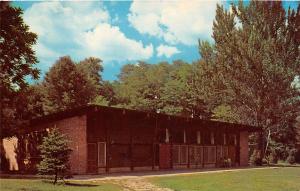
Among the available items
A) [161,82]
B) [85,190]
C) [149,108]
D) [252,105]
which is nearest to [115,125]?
[85,190]

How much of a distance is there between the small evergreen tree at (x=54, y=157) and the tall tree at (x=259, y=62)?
32182mm

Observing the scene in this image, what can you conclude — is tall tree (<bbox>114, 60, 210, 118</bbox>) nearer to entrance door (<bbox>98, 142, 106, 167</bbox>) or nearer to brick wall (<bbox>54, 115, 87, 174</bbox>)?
entrance door (<bbox>98, 142, 106, 167</bbox>)

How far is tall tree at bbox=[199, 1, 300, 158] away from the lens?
165ft

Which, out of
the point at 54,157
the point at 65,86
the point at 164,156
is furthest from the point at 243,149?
the point at 54,157

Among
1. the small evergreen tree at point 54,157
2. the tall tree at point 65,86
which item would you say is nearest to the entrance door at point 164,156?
the small evergreen tree at point 54,157

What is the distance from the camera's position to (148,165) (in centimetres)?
3719

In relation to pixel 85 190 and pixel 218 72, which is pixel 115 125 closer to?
pixel 85 190

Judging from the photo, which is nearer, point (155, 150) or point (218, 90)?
point (155, 150)

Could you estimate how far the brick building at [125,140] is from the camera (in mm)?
31562

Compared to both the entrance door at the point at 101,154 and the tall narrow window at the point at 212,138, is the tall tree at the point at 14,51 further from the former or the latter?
the tall narrow window at the point at 212,138

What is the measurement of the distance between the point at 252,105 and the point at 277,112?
120 inches

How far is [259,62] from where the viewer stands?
50.7 metres

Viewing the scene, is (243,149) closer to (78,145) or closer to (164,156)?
(164,156)

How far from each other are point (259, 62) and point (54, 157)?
33.1 meters
